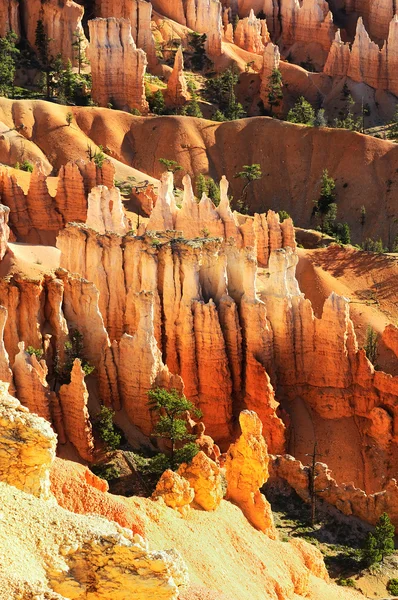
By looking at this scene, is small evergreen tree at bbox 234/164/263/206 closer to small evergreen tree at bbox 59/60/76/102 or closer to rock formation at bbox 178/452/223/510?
small evergreen tree at bbox 59/60/76/102

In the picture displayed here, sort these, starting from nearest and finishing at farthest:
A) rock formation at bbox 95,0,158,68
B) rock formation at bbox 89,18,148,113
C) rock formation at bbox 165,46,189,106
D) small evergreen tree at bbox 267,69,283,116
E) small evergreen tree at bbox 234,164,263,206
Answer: small evergreen tree at bbox 234,164,263,206
rock formation at bbox 89,18,148,113
rock formation at bbox 165,46,189,106
small evergreen tree at bbox 267,69,283,116
rock formation at bbox 95,0,158,68

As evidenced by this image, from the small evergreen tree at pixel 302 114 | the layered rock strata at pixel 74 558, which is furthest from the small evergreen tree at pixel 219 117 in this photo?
A: the layered rock strata at pixel 74 558

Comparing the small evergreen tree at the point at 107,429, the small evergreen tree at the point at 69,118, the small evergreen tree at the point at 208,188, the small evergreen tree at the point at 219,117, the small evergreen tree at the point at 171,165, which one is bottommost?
the small evergreen tree at the point at 107,429

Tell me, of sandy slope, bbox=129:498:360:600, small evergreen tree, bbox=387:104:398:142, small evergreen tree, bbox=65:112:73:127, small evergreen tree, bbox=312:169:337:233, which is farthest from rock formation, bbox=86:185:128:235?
small evergreen tree, bbox=387:104:398:142

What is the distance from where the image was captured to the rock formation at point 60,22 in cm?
10694

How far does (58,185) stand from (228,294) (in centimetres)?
1970

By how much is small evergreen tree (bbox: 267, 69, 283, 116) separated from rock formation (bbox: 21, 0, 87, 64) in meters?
16.6

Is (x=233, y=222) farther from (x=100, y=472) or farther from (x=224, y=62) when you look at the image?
(x=224, y=62)

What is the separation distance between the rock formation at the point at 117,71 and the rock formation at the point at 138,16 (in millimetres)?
9100

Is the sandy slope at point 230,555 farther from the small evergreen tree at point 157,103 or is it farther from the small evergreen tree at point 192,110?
the small evergreen tree at point 192,110

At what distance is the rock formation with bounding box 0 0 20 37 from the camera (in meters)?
108

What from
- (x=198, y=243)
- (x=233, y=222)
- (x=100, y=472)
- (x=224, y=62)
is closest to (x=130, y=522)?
(x=100, y=472)

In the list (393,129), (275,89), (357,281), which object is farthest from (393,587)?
(275,89)

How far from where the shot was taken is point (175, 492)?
3334 cm
